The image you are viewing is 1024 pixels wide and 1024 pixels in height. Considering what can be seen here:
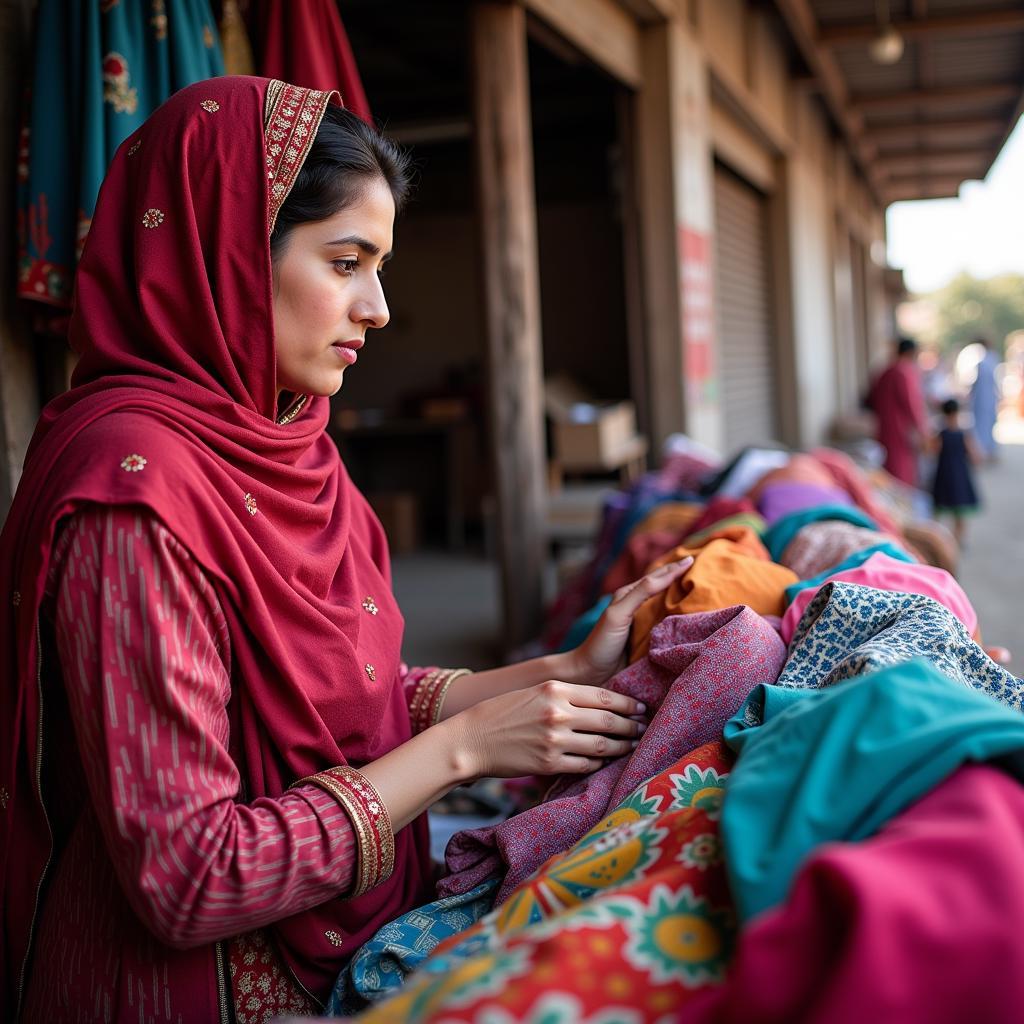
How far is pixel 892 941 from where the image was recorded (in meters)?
0.74

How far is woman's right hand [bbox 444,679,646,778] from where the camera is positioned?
1.38 metres

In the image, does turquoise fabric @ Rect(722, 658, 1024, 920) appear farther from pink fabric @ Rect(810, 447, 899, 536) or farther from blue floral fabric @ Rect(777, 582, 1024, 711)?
pink fabric @ Rect(810, 447, 899, 536)

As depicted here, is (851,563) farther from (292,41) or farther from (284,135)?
(292,41)

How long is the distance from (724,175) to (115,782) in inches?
346

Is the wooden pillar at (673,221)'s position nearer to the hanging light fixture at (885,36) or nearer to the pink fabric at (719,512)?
the hanging light fixture at (885,36)

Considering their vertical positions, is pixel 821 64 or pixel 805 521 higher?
pixel 821 64

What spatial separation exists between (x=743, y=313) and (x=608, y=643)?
8260mm

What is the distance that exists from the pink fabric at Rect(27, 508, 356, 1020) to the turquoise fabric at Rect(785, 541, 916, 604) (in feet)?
2.97

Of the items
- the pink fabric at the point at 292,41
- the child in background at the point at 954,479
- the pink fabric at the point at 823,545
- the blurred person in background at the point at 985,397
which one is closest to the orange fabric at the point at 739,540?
the pink fabric at the point at 823,545

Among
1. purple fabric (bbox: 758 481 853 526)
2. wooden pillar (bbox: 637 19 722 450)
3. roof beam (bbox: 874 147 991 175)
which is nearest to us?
purple fabric (bbox: 758 481 853 526)

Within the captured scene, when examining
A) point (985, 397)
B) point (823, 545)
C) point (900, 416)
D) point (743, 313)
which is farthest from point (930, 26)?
point (823, 545)

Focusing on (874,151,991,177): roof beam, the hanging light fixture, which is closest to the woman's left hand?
the hanging light fixture

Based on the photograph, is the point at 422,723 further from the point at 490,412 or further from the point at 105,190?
the point at 490,412

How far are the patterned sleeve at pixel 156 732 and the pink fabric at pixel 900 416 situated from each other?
29.3 feet
